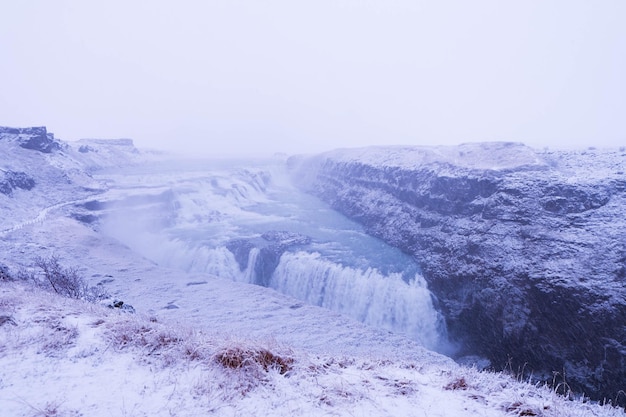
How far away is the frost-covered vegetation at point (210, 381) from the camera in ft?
14.5

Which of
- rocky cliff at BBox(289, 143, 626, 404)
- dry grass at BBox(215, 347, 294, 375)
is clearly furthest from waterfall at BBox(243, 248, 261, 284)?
dry grass at BBox(215, 347, 294, 375)

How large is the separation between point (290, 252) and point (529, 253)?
1677cm

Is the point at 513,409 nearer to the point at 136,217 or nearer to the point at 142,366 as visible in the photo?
the point at 142,366

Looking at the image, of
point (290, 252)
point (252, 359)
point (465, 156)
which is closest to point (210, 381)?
point (252, 359)

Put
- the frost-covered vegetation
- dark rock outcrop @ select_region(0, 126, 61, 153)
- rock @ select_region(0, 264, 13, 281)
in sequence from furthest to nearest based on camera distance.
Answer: dark rock outcrop @ select_region(0, 126, 61, 153), rock @ select_region(0, 264, 13, 281), the frost-covered vegetation

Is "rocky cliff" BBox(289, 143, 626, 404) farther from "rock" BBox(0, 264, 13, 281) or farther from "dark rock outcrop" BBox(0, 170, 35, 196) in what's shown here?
"dark rock outcrop" BBox(0, 170, 35, 196)

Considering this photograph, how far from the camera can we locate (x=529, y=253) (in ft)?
65.1

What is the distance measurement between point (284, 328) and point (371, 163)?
3273 cm

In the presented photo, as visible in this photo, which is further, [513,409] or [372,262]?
[372,262]

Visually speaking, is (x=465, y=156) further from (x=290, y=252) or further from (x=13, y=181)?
(x=13, y=181)

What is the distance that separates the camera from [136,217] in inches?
1388

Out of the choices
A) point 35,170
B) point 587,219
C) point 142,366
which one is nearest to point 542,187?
point 587,219

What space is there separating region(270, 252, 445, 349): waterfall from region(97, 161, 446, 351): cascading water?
6 cm

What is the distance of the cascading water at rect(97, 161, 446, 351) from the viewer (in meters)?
22.0
